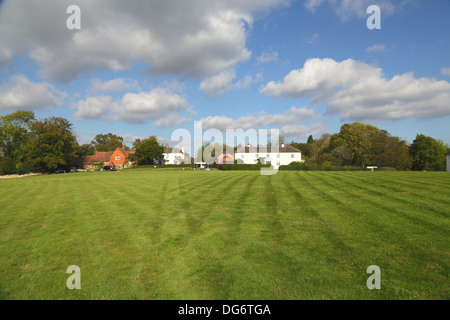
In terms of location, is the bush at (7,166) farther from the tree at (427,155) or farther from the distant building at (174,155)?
the tree at (427,155)

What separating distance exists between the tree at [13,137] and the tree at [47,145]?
232 inches

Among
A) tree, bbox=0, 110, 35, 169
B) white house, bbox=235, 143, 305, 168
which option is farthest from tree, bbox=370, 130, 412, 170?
tree, bbox=0, 110, 35, 169

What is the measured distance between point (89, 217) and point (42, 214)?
2535 millimetres

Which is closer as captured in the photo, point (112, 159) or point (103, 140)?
point (112, 159)

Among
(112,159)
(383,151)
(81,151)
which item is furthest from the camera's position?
(112,159)

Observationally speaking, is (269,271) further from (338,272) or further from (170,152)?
(170,152)

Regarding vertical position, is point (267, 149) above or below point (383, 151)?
above

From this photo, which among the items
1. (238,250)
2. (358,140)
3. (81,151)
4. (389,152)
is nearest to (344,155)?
(358,140)

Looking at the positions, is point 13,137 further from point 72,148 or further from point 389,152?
point 389,152

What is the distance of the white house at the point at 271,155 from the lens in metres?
72.8

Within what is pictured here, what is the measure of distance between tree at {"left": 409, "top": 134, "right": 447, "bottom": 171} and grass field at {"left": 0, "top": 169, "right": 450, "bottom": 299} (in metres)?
59.5

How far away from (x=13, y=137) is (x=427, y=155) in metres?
103

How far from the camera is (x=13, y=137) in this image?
60.1 meters

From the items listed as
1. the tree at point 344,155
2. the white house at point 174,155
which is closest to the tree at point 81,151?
the white house at point 174,155
